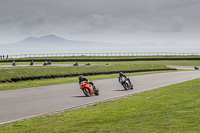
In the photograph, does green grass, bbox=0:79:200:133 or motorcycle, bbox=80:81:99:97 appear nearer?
green grass, bbox=0:79:200:133

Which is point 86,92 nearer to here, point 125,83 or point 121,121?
point 125,83

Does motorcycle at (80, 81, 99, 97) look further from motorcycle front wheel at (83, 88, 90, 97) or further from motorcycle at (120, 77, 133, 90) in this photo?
motorcycle at (120, 77, 133, 90)

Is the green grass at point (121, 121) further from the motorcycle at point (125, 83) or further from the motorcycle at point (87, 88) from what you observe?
the motorcycle at point (125, 83)

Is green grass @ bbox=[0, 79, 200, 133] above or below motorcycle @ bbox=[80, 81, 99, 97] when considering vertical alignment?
below

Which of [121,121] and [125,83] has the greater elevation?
[125,83]

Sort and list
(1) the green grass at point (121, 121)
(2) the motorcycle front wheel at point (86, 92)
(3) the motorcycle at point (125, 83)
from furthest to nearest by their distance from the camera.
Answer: (3) the motorcycle at point (125, 83)
(2) the motorcycle front wheel at point (86, 92)
(1) the green grass at point (121, 121)

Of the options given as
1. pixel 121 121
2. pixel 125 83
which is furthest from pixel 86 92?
pixel 121 121

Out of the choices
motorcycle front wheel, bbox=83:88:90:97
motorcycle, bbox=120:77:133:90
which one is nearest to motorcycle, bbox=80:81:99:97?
motorcycle front wheel, bbox=83:88:90:97

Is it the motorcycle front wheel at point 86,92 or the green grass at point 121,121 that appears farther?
the motorcycle front wheel at point 86,92

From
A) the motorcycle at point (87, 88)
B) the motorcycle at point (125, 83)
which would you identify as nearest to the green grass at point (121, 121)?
the motorcycle at point (87, 88)

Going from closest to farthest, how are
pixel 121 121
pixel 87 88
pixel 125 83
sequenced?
pixel 121 121 → pixel 87 88 → pixel 125 83

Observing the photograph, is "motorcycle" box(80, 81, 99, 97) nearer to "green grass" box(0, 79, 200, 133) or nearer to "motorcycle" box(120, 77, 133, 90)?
"motorcycle" box(120, 77, 133, 90)

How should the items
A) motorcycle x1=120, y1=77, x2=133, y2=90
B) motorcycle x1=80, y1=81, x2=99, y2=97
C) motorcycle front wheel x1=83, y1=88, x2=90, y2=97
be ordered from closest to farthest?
motorcycle x1=80, y1=81, x2=99, y2=97 < motorcycle front wheel x1=83, y1=88, x2=90, y2=97 < motorcycle x1=120, y1=77, x2=133, y2=90

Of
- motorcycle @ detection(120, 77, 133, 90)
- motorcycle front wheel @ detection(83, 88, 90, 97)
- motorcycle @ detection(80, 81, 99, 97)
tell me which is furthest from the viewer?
motorcycle @ detection(120, 77, 133, 90)
